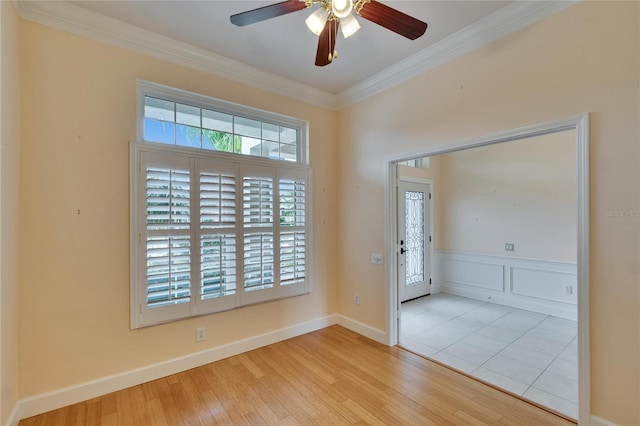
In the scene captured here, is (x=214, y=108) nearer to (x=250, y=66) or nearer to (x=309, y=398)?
(x=250, y=66)

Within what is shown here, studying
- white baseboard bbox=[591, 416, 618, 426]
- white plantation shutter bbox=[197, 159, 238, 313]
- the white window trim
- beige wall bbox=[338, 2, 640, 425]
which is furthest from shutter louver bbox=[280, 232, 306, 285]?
white baseboard bbox=[591, 416, 618, 426]

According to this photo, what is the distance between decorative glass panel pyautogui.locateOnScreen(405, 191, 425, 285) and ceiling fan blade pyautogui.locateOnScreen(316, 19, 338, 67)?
345 cm

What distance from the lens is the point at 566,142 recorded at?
4148 millimetres

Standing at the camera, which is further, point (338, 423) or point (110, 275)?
point (110, 275)

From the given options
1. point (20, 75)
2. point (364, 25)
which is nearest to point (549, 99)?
point (364, 25)

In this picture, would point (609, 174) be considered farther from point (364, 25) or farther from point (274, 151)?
point (274, 151)

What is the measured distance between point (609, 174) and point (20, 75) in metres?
4.12

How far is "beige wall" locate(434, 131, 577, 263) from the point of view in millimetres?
4117

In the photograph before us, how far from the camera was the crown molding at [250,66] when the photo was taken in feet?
6.80

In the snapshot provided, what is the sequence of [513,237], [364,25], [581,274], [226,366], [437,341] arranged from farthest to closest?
1. [513,237]
2. [437,341]
3. [226,366]
4. [364,25]
5. [581,274]

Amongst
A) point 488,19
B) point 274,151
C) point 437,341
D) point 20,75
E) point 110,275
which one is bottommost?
point 437,341

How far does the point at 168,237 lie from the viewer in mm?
2508

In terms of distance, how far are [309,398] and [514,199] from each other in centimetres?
440

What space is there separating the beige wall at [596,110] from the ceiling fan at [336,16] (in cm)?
106
